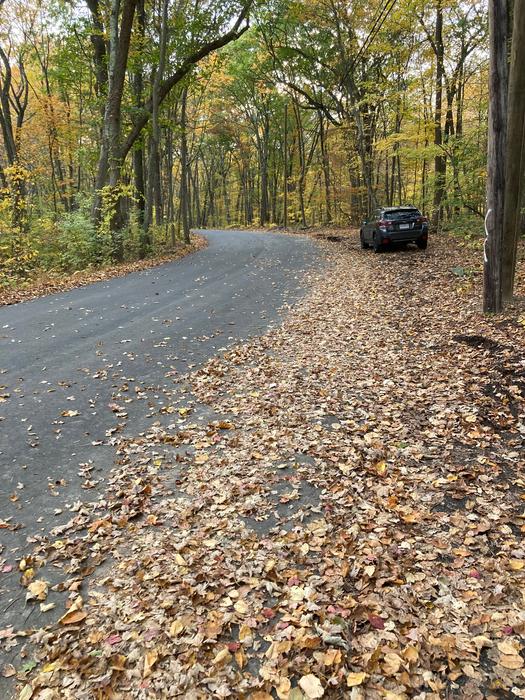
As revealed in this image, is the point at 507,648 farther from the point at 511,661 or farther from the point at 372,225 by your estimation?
the point at 372,225

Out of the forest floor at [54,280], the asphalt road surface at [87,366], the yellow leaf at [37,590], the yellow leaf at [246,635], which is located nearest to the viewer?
the yellow leaf at [246,635]

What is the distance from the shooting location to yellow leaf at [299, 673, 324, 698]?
2.52 metres

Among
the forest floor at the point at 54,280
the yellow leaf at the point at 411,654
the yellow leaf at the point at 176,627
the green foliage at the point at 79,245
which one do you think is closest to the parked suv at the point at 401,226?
the forest floor at the point at 54,280

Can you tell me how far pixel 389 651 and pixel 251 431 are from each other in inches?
119

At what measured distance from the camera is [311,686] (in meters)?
2.57

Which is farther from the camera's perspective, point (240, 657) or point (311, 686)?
point (240, 657)

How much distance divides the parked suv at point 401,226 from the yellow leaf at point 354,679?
1581 cm

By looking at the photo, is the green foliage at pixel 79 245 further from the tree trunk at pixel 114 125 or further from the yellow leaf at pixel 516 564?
the yellow leaf at pixel 516 564

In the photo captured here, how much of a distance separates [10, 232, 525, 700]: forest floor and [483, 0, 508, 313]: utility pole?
167cm

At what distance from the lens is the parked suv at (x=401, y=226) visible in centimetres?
1656

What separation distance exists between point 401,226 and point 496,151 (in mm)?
9242

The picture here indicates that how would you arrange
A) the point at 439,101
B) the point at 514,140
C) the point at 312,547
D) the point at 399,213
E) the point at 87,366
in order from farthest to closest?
the point at 439,101 → the point at 399,213 → the point at 514,140 → the point at 87,366 → the point at 312,547

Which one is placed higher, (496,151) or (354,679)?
(496,151)

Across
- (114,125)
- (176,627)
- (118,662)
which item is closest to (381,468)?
(176,627)
